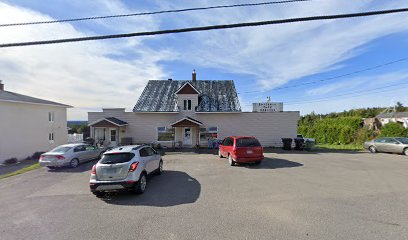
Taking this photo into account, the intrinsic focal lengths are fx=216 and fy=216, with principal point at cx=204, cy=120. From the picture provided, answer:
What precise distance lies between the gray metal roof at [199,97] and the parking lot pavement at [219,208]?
13.0m

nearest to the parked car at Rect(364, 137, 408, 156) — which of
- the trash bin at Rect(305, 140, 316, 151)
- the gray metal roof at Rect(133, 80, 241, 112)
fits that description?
the trash bin at Rect(305, 140, 316, 151)

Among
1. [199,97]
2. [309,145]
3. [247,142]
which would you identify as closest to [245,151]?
[247,142]

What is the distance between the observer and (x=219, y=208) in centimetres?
599

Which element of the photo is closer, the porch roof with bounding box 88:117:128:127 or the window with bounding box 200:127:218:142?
the porch roof with bounding box 88:117:128:127

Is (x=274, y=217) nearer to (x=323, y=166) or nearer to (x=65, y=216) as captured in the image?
(x=65, y=216)

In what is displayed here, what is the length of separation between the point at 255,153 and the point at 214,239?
26.6 ft

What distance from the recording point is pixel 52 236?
470cm

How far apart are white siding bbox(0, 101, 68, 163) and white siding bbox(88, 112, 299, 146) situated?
4232 mm

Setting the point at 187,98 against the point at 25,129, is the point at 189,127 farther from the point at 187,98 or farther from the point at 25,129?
the point at 25,129

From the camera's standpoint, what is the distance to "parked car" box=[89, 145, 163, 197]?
7.13 meters

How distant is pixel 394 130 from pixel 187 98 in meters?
21.7

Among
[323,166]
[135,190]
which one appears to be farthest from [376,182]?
[135,190]

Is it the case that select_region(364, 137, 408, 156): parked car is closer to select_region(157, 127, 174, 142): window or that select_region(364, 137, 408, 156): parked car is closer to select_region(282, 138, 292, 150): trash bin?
select_region(282, 138, 292, 150): trash bin

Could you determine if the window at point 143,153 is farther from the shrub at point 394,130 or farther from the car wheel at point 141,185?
the shrub at point 394,130
